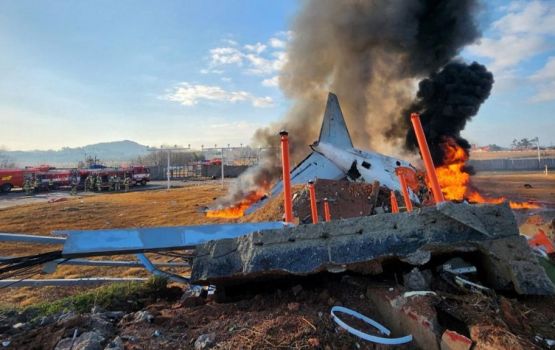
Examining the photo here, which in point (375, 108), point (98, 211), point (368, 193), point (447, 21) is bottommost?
point (98, 211)

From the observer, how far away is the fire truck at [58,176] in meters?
31.3

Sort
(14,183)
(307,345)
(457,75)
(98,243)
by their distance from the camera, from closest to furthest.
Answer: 1. (307,345)
2. (98,243)
3. (457,75)
4. (14,183)

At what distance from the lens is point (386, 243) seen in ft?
9.84

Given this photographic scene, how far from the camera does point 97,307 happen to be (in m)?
3.52

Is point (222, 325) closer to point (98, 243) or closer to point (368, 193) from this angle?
point (98, 243)

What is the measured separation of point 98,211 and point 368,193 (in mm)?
14709

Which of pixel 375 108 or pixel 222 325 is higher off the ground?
pixel 375 108

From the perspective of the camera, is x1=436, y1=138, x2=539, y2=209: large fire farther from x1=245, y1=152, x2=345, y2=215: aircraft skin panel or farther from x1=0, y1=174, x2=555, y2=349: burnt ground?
x1=0, y1=174, x2=555, y2=349: burnt ground

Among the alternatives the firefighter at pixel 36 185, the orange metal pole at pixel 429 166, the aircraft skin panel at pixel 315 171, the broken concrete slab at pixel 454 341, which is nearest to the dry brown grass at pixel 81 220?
the aircraft skin panel at pixel 315 171

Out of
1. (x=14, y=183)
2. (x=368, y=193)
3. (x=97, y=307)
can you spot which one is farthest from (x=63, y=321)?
(x=14, y=183)

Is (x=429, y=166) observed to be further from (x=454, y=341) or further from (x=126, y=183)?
(x=126, y=183)

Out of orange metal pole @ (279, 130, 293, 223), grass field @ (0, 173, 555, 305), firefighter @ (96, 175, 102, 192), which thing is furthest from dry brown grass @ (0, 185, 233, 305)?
firefighter @ (96, 175, 102, 192)

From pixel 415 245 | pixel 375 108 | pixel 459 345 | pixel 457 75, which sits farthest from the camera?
pixel 375 108

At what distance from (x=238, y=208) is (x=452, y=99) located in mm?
12078
